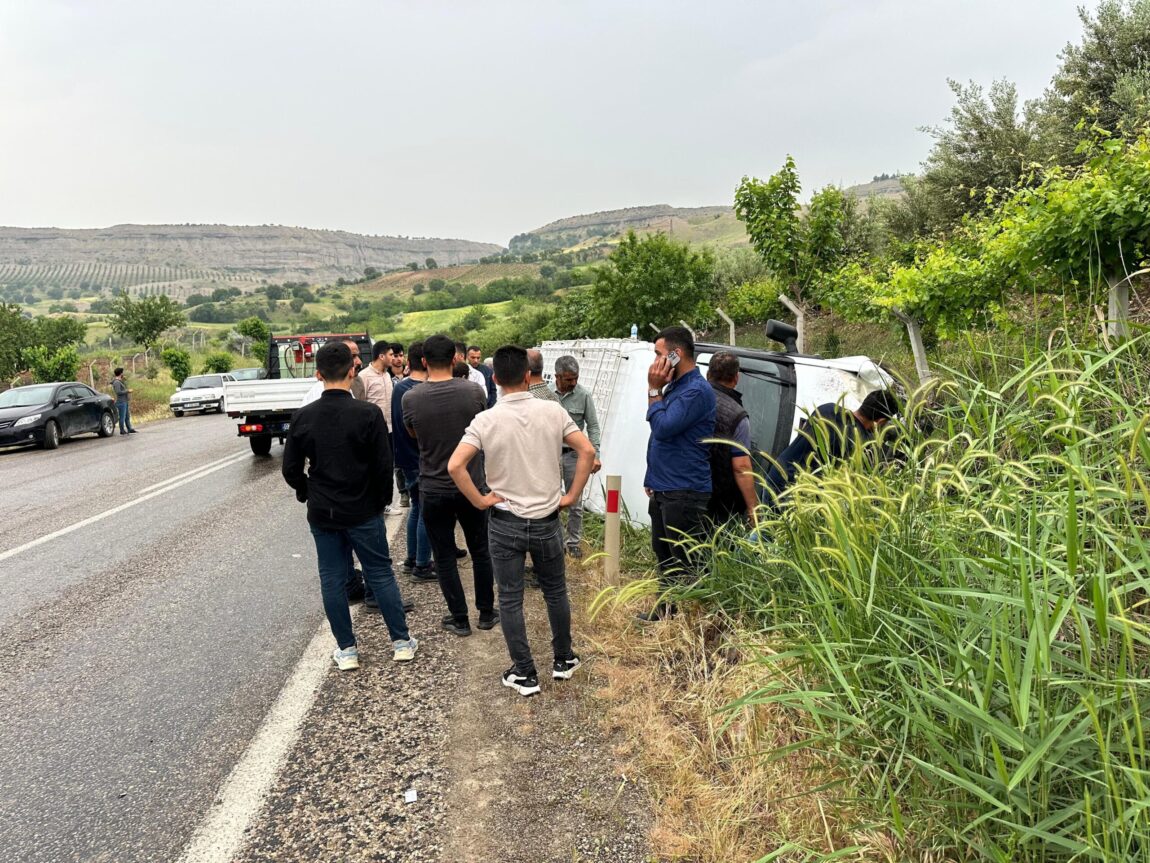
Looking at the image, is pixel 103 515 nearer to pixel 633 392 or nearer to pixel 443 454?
pixel 443 454

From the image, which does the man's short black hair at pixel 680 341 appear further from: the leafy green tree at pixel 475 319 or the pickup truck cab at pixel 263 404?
the leafy green tree at pixel 475 319

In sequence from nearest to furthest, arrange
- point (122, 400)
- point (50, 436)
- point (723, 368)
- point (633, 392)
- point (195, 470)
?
point (723, 368), point (633, 392), point (195, 470), point (50, 436), point (122, 400)

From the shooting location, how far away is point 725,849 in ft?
7.86

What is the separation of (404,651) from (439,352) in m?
1.91

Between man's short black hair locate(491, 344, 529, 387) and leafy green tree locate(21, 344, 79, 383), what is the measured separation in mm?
32819

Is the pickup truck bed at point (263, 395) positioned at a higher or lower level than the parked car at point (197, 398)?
higher

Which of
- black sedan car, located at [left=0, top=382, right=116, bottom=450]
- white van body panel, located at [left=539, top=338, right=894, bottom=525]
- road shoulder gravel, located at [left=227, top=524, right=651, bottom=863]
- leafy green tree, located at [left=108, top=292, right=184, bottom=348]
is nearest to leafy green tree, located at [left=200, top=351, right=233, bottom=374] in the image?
leafy green tree, located at [left=108, top=292, right=184, bottom=348]

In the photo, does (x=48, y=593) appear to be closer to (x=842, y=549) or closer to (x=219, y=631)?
(x=219, y=631)

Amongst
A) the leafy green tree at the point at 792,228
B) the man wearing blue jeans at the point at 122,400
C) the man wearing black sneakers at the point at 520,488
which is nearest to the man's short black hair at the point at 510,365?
the man wearing black sneakers at the point at 520,488

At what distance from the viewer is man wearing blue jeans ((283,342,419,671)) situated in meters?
3.99

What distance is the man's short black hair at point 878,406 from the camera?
3537 mm

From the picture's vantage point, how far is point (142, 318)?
1624 inches

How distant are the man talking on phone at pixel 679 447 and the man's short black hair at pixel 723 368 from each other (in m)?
0.44

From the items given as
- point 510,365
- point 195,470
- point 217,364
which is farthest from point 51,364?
point 510,365
